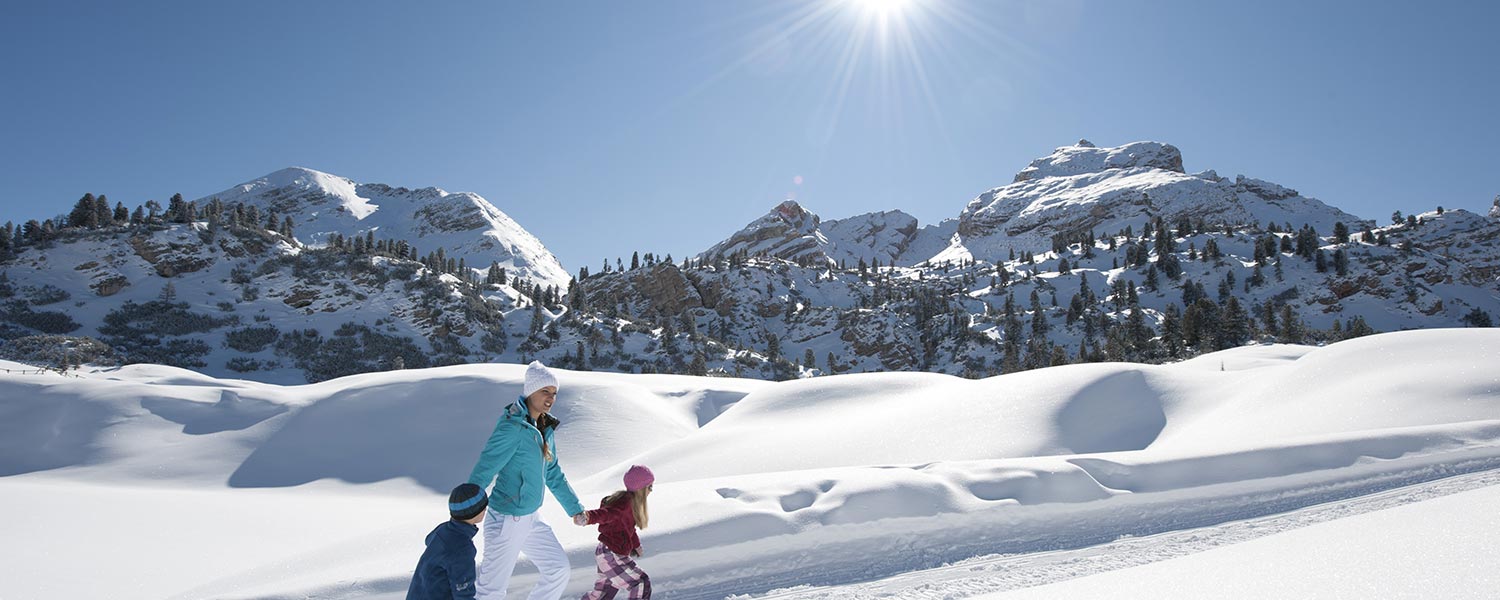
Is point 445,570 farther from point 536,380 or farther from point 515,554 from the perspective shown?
point 536,380

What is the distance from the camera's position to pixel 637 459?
1334 cm

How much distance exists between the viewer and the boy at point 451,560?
10.5ft

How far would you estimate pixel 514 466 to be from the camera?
420cm

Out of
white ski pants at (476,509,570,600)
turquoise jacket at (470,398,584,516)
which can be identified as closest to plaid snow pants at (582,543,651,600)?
white ski pants at (476,509,570,600)

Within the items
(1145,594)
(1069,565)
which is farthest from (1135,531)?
(1145,594)

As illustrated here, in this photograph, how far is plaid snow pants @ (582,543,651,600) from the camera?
4.50 meters

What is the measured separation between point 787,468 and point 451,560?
8.06 m

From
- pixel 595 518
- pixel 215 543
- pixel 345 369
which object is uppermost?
pixel 345 369

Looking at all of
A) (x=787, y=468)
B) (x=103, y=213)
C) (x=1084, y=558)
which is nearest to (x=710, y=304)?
(x=103, y=213)

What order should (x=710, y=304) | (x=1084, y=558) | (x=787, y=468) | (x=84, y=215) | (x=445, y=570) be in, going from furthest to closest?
A: (x=710, y=304) → (x=84, y=215) → (x=787, y=468) → (x=1084, y=558) → (x=445, y=570)

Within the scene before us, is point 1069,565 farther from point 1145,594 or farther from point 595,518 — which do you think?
point 595,518

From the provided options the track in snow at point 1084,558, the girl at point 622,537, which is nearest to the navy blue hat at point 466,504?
the girl at point 622,537

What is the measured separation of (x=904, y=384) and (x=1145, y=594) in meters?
13.0

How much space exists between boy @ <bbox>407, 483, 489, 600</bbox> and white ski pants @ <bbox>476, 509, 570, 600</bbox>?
84 cm
